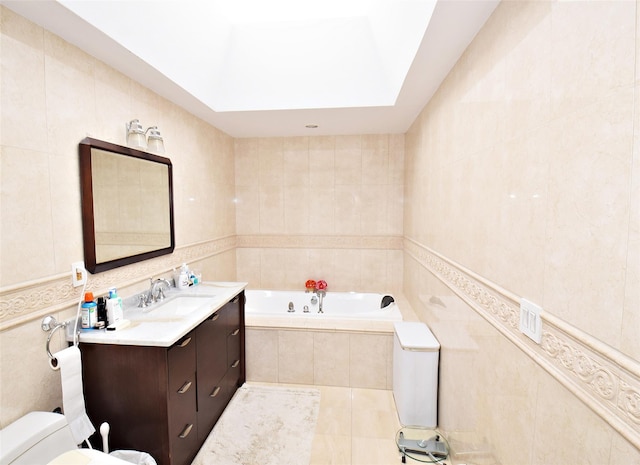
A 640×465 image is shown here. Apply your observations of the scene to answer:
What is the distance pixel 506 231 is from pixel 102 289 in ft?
6.92

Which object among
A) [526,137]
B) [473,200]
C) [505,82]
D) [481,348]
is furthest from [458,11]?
[481,348]

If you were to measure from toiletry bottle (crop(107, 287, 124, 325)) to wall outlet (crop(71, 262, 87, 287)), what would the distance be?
141 mm

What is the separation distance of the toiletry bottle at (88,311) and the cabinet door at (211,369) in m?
0.53

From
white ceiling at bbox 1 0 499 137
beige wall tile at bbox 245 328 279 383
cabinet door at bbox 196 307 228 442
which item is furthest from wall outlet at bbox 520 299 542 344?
beige wall tile at bbox 245 328 279 383

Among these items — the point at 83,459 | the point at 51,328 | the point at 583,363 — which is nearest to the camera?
Result: the point at 583,363

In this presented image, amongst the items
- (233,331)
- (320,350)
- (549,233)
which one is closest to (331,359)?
(320,350)

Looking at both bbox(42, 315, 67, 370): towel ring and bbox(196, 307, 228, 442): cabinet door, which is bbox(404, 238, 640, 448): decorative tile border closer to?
bbox(196, 307, 228, 442): cabinet door

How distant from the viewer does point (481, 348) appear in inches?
59.3

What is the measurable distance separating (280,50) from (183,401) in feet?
8.33

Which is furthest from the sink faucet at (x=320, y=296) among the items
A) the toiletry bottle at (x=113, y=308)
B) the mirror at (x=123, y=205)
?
the toiletry bottle at (x=113, y=308)

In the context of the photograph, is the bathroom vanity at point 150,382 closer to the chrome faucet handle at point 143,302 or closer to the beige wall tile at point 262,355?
the chrome faucet handle at point 143,302

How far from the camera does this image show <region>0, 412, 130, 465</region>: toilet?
1.11 m

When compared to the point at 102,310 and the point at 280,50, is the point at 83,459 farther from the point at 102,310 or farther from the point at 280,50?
the point at 280,50

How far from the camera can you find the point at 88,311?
5.24ft
